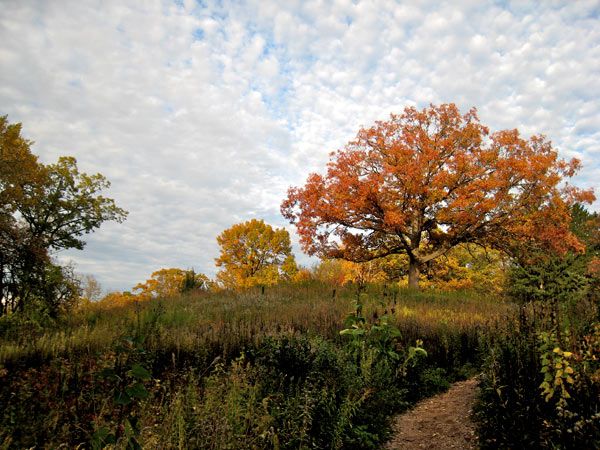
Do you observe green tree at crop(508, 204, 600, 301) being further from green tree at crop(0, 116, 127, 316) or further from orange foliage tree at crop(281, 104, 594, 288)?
green tree at crop(0, 116, 127, 316)

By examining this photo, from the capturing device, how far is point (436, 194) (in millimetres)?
18609

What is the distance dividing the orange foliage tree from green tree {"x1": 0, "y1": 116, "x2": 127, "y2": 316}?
11987 mm

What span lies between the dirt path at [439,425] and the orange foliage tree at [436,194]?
11243 mm

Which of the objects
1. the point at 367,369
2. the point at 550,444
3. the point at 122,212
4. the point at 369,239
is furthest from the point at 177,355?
the point at 122,212

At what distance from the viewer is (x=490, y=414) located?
4902mm

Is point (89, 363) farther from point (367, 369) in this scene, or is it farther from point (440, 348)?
point (440, 348)

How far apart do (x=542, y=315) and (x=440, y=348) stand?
3336mm

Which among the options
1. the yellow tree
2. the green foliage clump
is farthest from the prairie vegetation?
the yellow tree

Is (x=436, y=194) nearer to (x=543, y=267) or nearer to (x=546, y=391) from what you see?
(x=543, y=267)

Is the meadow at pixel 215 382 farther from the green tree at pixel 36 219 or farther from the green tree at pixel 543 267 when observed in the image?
the green tree at pixel 543 267

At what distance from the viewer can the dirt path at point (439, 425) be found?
5.12m

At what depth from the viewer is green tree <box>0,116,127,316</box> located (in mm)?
10219

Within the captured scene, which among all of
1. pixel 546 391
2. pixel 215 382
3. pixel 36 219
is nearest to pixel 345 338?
pixel 215 382

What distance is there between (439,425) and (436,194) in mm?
14371
